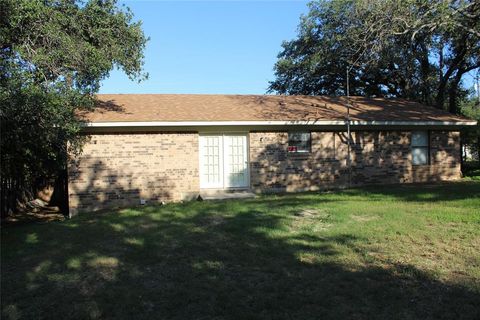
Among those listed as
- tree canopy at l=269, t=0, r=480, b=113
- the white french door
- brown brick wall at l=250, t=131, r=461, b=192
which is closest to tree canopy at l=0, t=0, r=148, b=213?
the white french door

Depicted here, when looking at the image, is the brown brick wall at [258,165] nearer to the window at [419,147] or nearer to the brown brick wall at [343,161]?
the brown brick wall at [343,161]

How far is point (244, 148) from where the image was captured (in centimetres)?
1516

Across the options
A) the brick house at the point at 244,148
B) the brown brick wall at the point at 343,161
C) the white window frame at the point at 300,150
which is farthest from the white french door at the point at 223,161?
the white window frame at the point at 300,150

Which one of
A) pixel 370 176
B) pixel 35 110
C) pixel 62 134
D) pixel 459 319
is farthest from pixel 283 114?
pixel 459 319

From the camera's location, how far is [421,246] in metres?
6.62

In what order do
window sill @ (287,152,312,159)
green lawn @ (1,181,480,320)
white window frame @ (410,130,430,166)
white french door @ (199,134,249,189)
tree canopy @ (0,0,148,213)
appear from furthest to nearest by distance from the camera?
white window frame @ (410,130,430,166), window sill @ (287,152,312,159), white french door @ (199,134,249,189), tree canopy @ (0,0,148,213), green lawn @ (1,181,480,320)

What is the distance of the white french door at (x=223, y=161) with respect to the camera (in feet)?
48.8

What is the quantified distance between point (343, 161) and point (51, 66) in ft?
32.3

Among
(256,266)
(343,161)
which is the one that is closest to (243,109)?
(343,161)

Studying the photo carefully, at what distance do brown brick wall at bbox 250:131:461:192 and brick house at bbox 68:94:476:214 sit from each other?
34 millimetres

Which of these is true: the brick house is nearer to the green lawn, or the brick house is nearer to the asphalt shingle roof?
the asphalt shingle roof

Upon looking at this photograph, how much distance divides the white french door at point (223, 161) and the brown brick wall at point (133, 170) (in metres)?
0.56

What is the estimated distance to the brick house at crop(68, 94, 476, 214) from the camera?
13.6m

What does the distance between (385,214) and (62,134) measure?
23.1 feet
